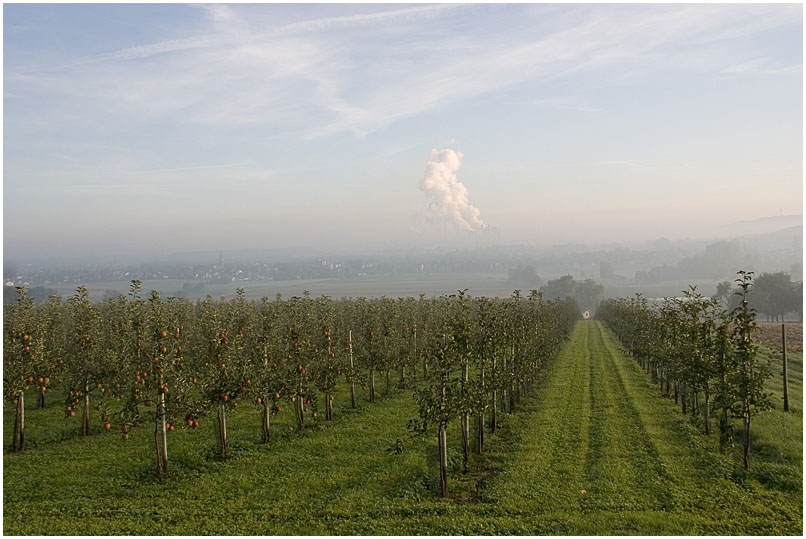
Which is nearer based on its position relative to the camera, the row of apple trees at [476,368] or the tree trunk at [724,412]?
the row of apple trees at [476,368]

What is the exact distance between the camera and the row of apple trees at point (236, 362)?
15.4 metres

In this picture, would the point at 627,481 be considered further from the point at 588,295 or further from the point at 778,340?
the point at 588,295

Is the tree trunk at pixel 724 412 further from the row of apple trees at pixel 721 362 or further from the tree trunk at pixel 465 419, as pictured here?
the tree trunk at pixel 465 419

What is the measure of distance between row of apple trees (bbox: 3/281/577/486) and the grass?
112 cm

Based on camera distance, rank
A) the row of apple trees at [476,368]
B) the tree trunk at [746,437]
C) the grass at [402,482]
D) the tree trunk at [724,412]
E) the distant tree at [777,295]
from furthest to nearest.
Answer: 1. the distant tree at [777,295]
2. the tree trunk at [724,412]
3. the tree trunk at [746,437]
4. the row of apple trees at [476,368]
5. the grass at [402,482]

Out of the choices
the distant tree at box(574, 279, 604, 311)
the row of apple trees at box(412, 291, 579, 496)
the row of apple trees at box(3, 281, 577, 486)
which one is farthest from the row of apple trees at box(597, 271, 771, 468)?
the distant tree at box(574, 279, 604, 311)

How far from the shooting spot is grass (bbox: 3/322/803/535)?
1261 centimetres

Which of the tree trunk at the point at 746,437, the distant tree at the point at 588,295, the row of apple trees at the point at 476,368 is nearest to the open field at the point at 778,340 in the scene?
the row of apple trees at the point at 476,368

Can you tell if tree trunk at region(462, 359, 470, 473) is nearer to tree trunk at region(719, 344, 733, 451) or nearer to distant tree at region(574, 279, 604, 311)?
tree trunk at region(719, 344, 733, 451)

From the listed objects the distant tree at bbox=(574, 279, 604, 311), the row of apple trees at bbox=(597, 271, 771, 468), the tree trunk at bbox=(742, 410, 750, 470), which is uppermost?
the row of apple trees at bbox=(597, 271, 771, 468)

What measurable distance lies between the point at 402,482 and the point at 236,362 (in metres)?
7.50

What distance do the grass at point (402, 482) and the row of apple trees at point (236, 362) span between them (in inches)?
43.9

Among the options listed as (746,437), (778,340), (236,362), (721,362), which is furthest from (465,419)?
(778,340)

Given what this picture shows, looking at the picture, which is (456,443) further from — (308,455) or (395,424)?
(308,455)
